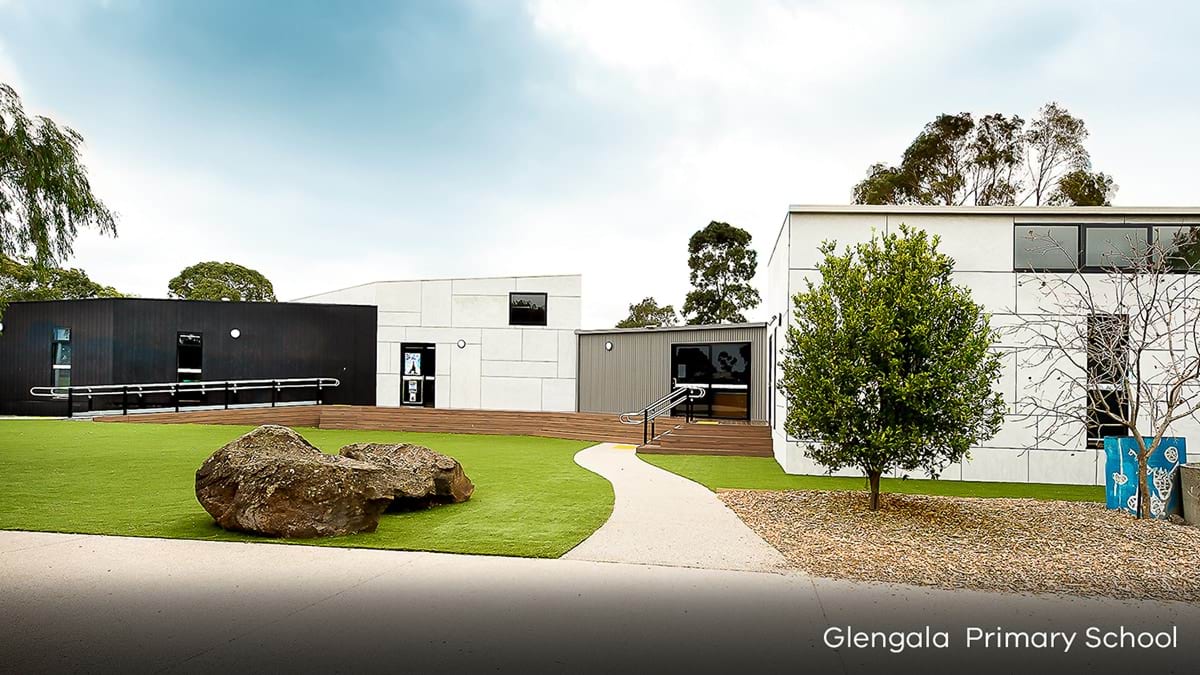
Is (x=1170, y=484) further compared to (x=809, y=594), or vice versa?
(x=1170, y=484)

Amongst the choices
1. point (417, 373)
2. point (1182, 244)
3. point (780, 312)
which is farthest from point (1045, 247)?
point (417, 373)

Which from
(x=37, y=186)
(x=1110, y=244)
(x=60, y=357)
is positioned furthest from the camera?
(x=60, y=357)

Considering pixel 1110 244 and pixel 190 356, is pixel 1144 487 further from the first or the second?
pixel 190 356

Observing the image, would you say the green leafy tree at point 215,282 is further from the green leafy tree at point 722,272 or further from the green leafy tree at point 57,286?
the green leafy tree at point 722,272

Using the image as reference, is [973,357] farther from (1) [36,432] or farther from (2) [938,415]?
(1) [36,432]

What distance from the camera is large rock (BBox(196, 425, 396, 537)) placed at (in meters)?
6.23

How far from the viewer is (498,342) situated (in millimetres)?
20219

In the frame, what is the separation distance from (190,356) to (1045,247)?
2013 cm

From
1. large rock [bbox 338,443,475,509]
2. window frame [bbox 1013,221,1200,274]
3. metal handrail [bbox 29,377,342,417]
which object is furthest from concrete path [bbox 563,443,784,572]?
metal handrail [bbox 29,377,342,417]

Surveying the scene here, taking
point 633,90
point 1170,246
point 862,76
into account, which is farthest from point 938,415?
point 633,90

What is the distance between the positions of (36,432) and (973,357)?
54.5 ft

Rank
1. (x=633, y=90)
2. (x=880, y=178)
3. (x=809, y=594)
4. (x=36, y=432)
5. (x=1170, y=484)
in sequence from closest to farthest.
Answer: (x=809, y=594) → (x=1170, y=484) → (x=36, y=432) → (x=633, y=90) → (x=880, y=178)

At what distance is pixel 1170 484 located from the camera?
800 cm

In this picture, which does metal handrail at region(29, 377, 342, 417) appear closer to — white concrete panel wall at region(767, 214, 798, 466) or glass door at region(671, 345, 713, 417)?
glass door at region(671, 345, 713, 417)
